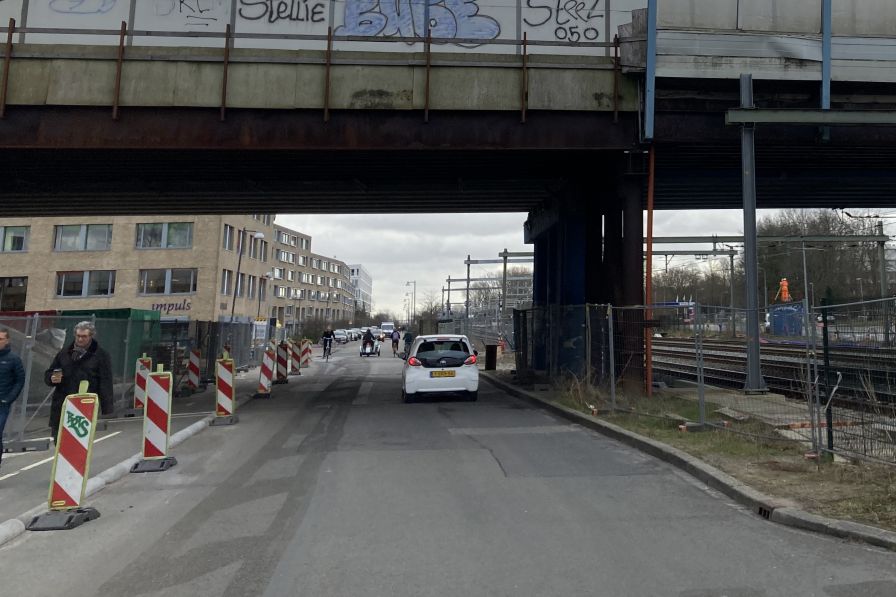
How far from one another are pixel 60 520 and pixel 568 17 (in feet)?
42.3

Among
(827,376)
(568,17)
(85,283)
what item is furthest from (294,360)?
(85,283)

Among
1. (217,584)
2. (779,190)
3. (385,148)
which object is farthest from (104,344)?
(779,190)

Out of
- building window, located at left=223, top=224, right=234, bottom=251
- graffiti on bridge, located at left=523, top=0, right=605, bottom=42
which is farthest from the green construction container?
building window, located at left=223, top=224, right=234, bottom=251

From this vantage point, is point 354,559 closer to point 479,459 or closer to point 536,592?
point 536,592

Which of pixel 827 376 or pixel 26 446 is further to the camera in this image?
pixel 26 446

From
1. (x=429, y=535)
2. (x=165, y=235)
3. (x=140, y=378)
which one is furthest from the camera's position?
(x=165, y=235)

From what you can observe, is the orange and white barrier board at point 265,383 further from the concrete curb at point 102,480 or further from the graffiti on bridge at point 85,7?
the graffiti on bridge at point 85,7

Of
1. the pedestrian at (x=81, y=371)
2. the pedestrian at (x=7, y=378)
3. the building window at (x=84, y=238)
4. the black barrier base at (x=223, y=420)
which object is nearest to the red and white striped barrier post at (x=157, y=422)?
the pedestrian at (x=81, y=371)

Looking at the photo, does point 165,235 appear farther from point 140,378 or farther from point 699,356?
point 699,356

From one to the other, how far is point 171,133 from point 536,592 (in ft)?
39.9

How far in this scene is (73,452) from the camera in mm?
5871

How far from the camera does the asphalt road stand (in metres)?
4.14

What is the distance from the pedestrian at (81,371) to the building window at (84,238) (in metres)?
46.4

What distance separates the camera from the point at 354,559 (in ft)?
15.1
